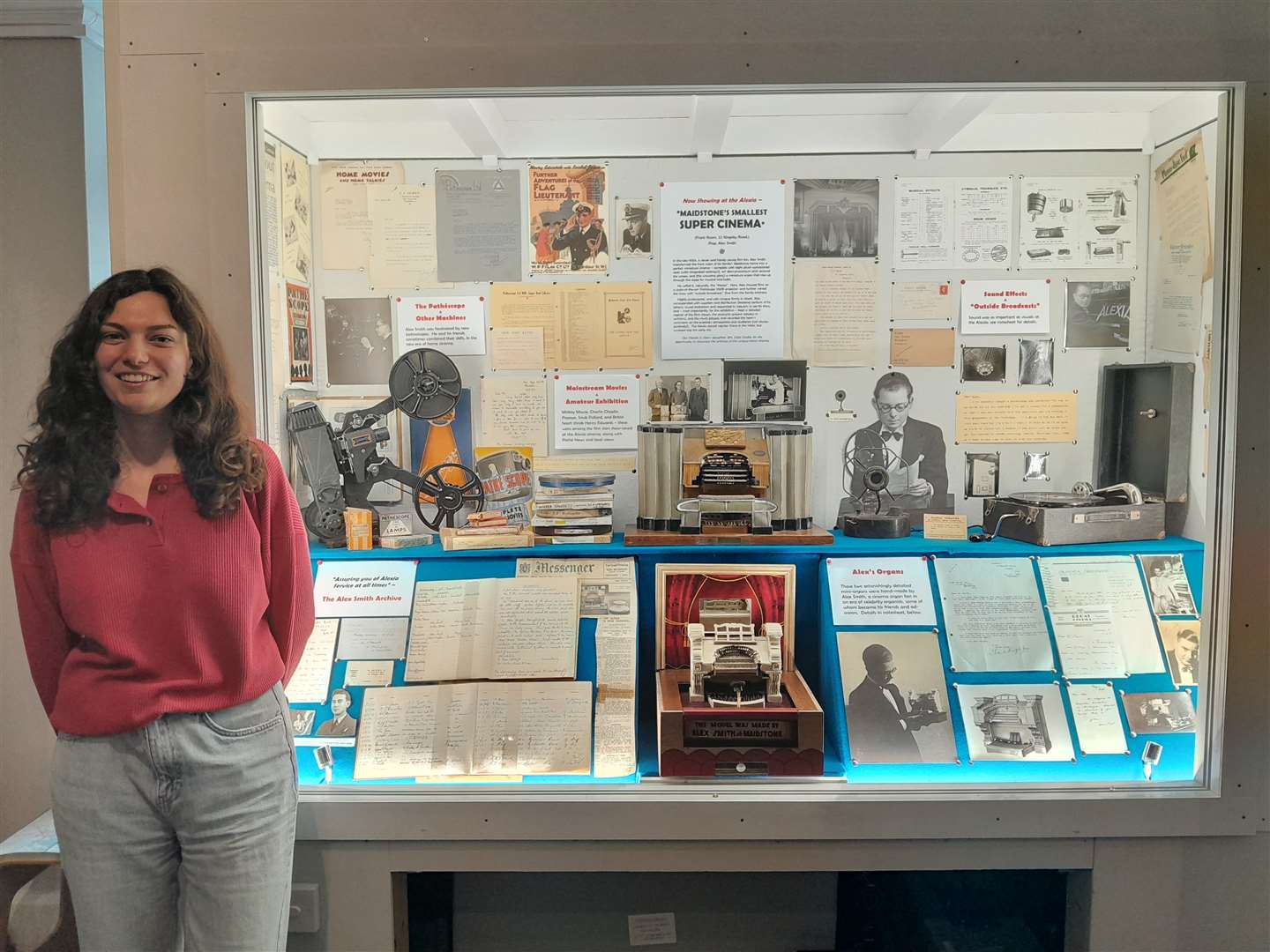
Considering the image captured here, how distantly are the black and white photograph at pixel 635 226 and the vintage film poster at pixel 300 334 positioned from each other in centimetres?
99

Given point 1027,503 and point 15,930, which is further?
point 1027,503

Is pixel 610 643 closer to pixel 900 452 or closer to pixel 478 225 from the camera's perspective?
pixel 900 452

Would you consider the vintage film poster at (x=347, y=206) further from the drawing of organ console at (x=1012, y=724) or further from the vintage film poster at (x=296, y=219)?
the drawing of organ console at (x=1012, y=724)

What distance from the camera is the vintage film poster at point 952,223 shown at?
2.71 meters

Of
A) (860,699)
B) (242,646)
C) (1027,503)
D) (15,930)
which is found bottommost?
(15,930)

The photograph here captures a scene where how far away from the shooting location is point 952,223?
271 cm

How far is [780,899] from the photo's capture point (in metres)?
2.75

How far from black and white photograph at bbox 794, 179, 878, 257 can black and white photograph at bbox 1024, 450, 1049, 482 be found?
821mm

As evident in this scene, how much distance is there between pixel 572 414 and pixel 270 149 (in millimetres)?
1138

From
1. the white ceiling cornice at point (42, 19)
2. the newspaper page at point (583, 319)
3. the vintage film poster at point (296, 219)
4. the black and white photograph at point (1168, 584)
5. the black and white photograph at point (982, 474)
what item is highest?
the white ceiling cornice at point (42, 19)

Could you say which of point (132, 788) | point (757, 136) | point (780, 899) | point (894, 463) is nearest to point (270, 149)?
point (757, 136)

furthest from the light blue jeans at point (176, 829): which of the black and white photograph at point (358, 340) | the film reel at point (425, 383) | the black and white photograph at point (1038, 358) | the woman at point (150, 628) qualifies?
the black and white photograph at point (1038, 358)

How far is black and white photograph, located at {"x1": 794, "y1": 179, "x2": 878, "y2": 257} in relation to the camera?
8.89 ft

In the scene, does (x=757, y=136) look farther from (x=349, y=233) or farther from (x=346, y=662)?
(x=346, y=662)
